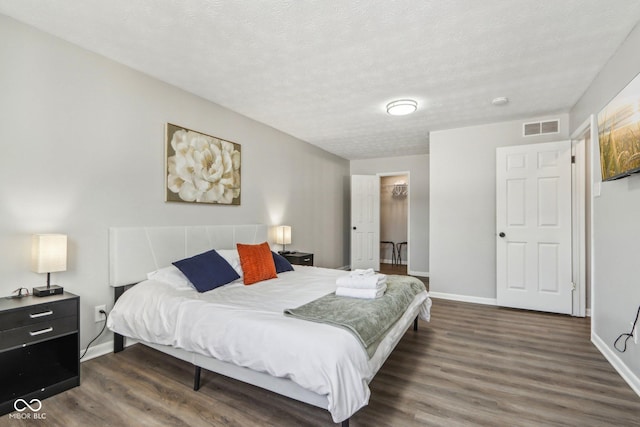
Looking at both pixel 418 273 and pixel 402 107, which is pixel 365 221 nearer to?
pixel 418 273

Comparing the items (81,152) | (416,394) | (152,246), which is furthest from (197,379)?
(81,152)

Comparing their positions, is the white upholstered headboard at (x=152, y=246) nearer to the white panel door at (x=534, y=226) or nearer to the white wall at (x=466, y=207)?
the white wall at (x=466, y=207)

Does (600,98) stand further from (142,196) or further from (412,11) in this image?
(142,196)

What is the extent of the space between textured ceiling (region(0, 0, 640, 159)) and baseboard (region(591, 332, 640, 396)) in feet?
7.96

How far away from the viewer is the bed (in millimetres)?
1623

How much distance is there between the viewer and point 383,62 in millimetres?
2754

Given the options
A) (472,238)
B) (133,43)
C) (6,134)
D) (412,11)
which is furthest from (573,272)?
(6,134)

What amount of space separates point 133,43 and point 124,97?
21.9 inches

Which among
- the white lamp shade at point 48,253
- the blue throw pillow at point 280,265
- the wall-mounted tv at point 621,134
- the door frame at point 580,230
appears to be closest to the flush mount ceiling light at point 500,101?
the door frame at point 580,230

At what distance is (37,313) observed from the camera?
204 cm

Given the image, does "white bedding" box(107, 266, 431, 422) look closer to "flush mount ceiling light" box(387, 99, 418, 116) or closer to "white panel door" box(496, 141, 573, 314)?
"white panel door" box(496, 141, 573, 314)

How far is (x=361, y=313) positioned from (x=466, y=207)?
3235 mm

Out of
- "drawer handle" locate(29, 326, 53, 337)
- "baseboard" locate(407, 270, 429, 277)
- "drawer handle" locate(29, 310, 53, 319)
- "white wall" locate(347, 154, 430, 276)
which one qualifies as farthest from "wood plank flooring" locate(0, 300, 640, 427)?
"white wall" locate(347, 154, 430, 276)

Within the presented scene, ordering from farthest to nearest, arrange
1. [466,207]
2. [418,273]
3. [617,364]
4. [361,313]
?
1. [418,273]
2. [466,207]
3. [617,364]
4. [361,313]
